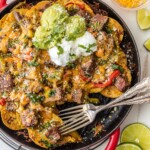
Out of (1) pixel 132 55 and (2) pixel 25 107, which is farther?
(1) pixel 132 55

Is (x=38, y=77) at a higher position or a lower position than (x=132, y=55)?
higher

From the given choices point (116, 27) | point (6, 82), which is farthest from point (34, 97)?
point (116, 27)

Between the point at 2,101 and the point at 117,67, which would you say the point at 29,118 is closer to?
the point at 2,101

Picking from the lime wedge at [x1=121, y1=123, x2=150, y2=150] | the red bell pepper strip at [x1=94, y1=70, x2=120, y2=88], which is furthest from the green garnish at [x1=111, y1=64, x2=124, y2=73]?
the lime wedge at [x1=121, y1=123, x2=150, y2=150]

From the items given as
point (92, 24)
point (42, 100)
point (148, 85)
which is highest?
point (92, 24)

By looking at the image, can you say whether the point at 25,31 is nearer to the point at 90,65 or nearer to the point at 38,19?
the point at 38,19

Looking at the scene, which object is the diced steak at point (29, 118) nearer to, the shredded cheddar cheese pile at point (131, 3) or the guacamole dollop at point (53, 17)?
the guacamole dollop at point (53, 17)

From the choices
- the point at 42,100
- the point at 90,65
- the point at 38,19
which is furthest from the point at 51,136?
the point at 38,19
